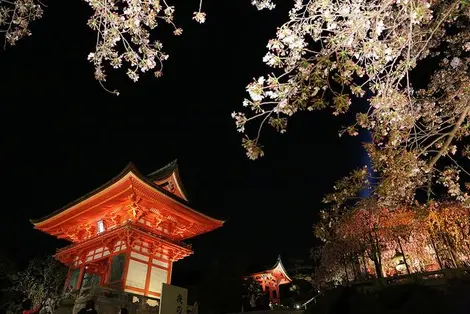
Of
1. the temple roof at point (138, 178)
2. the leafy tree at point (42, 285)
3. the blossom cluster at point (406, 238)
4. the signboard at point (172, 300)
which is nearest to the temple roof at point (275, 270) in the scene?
the blossom cluster at point (406, 238)

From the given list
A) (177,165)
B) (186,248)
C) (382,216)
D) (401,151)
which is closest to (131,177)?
(186,248)

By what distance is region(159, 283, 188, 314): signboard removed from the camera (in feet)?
25.7

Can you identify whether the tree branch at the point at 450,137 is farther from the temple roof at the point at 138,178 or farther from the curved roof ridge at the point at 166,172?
the curved roof ridge at the point at 166,172

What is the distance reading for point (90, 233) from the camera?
18.5 metres

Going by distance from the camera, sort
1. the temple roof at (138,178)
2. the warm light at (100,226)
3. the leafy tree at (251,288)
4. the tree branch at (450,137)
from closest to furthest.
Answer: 1. the tree branch at (450,137)
2. the temple roof at (138,178)
3. the warm light at (100,226)
4. the leafy tree at (251,288)

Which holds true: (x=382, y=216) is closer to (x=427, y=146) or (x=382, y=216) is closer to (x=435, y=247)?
(x=435, y=247)

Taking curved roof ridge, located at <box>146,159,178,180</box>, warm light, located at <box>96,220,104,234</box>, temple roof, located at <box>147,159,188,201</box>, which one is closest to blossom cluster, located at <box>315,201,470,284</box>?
temple roof, located at <box>147,159,188,201</box>

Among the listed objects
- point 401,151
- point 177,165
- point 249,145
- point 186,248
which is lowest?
point 249,145

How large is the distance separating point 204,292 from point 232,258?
363 centimetres

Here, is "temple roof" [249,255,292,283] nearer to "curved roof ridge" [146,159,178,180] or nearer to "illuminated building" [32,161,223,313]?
"illuminated building" [32,161,223,313]

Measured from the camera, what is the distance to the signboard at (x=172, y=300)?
7840 millimetres

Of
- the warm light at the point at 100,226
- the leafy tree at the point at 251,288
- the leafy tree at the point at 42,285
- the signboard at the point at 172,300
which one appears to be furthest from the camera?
the leafy tree at the point at 251,288

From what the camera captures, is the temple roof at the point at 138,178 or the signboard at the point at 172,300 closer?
the signboard at the point at 172,300

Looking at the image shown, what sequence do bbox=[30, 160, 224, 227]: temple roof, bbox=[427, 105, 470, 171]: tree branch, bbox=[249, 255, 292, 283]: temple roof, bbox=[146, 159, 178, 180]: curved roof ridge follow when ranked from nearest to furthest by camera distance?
bbox=[427, 105, 470, 171]: tree branch → bbox=[30, 160, 224, 227]: temple roof → bbox=[146, 159, 178, 180]: curved roof ridge → bbox=[249, 255, 292, 283]: temple roof
